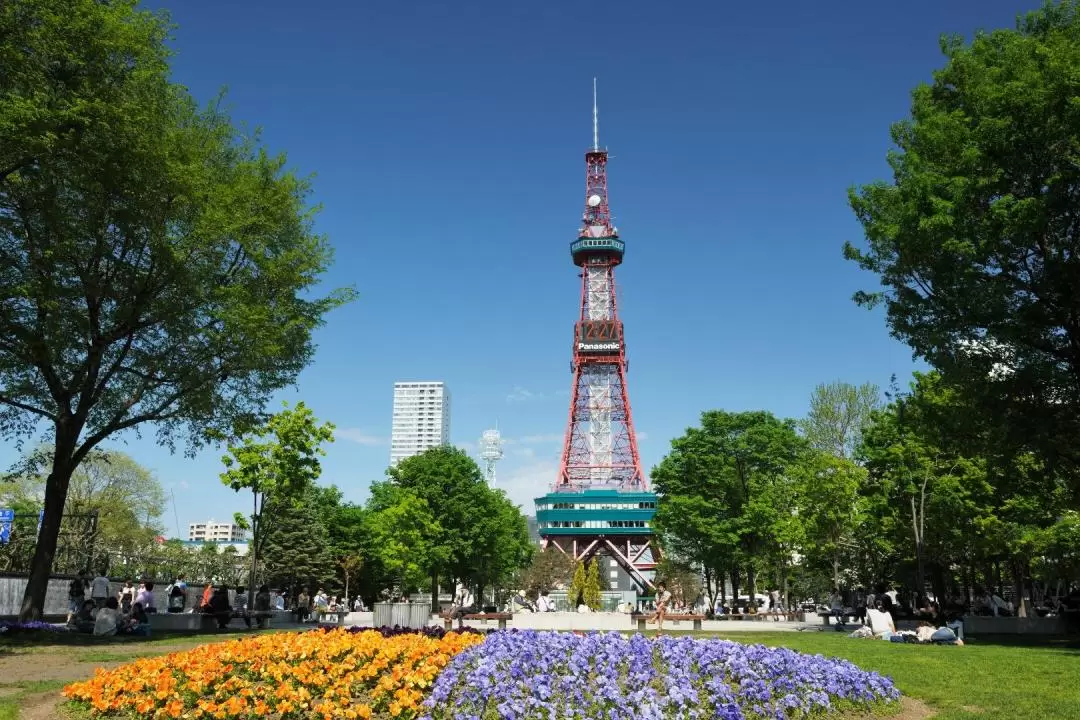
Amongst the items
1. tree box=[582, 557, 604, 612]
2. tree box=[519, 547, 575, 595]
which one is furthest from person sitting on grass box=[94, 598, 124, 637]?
tree box=[519, 547, 575, 595]

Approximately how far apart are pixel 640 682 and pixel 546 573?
217 ft

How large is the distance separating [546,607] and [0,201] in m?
35.5

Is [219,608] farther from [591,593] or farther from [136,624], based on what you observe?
[591,593]

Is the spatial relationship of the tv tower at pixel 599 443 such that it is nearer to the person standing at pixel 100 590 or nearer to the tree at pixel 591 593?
the tree at pixel 591 593

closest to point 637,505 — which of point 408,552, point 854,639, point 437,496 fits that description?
point 437,496

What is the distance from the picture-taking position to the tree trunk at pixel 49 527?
61.7 feet

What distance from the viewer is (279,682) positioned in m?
8.73

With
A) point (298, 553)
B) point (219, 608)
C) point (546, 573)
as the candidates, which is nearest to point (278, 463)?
point (219, 608)

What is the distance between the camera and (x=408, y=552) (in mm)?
43219

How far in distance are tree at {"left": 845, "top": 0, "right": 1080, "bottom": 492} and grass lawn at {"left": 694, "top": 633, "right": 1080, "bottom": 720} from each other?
17.6 feet

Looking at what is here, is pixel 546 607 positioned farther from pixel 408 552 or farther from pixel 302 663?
pixel 302 663

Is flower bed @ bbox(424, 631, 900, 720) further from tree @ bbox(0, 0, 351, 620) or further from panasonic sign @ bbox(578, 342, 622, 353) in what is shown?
panasonic sign @ bbox(578, 342, 622, 353)

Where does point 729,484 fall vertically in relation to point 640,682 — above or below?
above

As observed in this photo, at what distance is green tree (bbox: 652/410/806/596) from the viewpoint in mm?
42188
